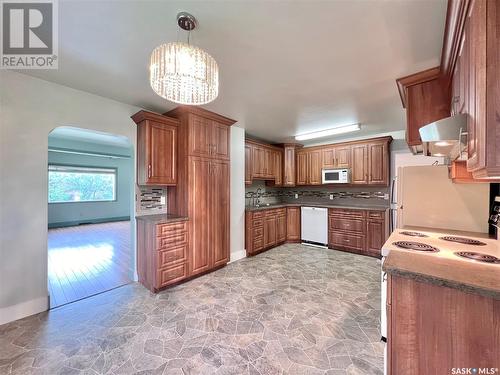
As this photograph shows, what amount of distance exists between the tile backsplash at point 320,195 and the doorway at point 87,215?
9.61ft

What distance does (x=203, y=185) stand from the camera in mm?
3244

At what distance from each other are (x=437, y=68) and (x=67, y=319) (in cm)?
430

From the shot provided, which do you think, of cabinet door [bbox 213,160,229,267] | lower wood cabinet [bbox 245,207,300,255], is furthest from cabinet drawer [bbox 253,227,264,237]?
cabinet door [bbox 213,160,229,267]

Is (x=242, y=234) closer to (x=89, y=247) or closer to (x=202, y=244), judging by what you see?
(x=202, y=244)

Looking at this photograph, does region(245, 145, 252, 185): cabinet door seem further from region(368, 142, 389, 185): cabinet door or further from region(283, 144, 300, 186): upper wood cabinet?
region(368, 142, 389, 185): cabinet door

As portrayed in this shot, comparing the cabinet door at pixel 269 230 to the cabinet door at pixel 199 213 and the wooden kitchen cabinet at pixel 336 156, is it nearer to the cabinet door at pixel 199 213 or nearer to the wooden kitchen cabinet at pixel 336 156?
the cabinet door at pixel 199 213

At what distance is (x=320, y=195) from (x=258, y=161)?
1911mm

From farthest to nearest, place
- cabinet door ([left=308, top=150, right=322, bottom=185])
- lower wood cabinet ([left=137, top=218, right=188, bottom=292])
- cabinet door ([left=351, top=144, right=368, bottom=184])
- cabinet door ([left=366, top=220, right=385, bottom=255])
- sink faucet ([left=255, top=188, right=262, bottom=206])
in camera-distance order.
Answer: sink faucet ([left=255, top=188, right=262, bottom=206])
cabinet door ([left=308, top=150, right=322, bottom=185])
cabinet door ([left=351, top=144, right=368, bottom=184])
cabinet door ([left=366, top=220, right=385, bottom=255])
lower wood cabinet ([left=137, top=218, right=188, bottom=292])

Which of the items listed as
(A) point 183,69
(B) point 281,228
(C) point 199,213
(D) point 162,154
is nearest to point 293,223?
(B) point 281,228

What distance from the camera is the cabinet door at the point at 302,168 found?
5.32 m

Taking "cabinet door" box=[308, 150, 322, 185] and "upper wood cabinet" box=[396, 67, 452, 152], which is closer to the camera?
"upper wood cabinet" box=[396, 67, 452, 152]

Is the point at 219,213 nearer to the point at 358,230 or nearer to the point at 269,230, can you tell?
the point at 269,230

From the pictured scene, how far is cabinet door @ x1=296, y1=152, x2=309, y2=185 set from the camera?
5.32 meters

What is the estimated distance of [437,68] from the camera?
195 cm
